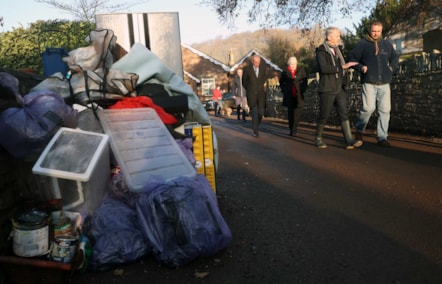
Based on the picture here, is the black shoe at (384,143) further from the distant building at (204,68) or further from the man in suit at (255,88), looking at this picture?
the distant building at (204,68)

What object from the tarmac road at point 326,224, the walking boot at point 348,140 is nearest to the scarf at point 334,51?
the walking boot at point 348,140

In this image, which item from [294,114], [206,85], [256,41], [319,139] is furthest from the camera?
[256,41]

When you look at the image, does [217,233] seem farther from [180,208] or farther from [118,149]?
[118,149]

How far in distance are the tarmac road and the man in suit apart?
13.3 ft

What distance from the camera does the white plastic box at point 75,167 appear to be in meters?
3.08

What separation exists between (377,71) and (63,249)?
6.27m

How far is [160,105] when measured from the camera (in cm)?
464

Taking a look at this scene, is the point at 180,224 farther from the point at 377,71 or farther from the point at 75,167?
the point at 377,71

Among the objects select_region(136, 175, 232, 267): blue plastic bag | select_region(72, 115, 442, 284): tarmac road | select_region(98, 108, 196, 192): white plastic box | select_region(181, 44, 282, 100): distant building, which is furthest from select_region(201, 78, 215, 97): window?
select_region(136, 175, 232, 267): blue plastic bag

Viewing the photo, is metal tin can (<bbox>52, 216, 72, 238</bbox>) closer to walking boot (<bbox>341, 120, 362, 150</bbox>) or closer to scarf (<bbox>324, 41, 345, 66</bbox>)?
walking boot (<bbox>341, 120, 362, 150</bbox>)

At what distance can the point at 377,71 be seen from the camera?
24.0 ft

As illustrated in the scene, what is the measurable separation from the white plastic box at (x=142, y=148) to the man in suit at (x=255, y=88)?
256 inches

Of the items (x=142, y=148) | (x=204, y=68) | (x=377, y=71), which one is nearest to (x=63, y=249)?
(x=142, y=148)

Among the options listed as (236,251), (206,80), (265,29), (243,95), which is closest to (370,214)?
(236,251)
